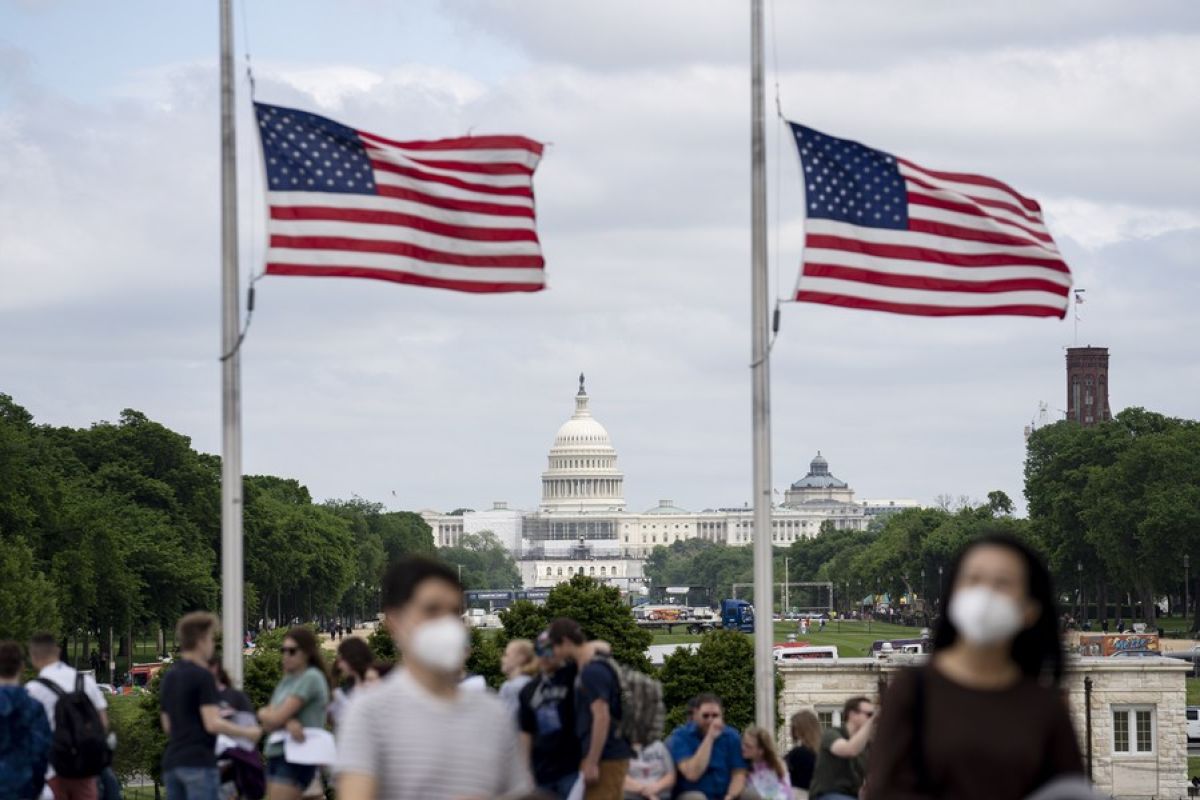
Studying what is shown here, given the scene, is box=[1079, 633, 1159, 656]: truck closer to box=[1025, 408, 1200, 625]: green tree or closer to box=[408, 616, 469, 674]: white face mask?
box=[1025, 408, 1200, 625]: green tree

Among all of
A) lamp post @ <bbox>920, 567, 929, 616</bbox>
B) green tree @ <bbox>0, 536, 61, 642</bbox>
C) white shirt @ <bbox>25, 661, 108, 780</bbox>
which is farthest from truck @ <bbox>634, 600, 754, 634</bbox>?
white shirt @ <bbox>25, 661, 108, 780</bbox>

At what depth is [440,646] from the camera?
8.00 m

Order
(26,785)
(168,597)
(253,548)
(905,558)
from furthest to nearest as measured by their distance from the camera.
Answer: (905,558)
(253,548)
(168,597)
(26,785)

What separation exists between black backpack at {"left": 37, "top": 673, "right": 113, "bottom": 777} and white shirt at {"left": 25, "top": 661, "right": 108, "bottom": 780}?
38mm

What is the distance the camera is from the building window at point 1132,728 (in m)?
65.2

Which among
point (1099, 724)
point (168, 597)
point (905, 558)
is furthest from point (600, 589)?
point (905, 558)

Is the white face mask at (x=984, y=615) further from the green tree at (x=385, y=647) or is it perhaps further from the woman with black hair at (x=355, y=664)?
the green tree at (x=385, y=647)

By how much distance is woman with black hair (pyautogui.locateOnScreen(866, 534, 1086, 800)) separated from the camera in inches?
298

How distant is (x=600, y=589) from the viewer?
75938mm

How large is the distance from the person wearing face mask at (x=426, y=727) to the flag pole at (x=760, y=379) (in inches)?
478

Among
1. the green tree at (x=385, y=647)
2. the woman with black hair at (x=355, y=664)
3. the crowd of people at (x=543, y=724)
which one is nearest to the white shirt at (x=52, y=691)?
the crowd of people at (x=543, y=724)

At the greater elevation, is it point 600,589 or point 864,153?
point 864,153

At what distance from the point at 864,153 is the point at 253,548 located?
104 meters

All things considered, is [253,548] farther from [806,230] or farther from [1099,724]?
[806,230]
